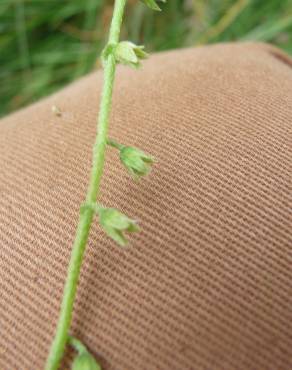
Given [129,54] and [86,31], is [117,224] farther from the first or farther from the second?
[86,31]

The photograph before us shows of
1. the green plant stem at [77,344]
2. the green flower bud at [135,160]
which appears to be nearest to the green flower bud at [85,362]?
the green plant stem at [77,344]

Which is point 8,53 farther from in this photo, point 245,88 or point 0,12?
point 245,88

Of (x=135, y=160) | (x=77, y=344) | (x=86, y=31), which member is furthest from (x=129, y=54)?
(x=86, y=31)

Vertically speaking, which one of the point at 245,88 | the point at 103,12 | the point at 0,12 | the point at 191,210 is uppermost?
the point at 103,12

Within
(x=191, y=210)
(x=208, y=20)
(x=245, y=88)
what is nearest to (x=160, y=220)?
(x=191, y=210)

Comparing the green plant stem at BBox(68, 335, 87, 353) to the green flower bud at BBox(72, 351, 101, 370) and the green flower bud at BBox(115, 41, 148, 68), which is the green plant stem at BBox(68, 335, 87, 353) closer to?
the green flower bud at BBox(72, 351, 101, 370)

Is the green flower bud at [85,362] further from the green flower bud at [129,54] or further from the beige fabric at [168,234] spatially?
the green flower bud at [129,54]

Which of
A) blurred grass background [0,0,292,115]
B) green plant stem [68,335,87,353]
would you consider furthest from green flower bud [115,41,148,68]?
blurred grass background [0,0,292,115]
